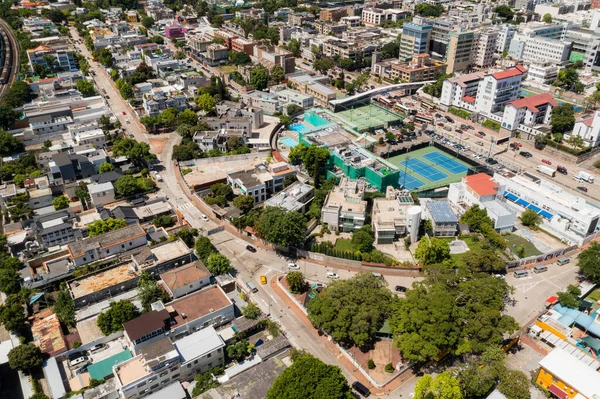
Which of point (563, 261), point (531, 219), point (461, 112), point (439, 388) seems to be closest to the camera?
point (439, 388)

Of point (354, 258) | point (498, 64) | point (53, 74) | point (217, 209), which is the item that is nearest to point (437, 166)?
point (354, 258)

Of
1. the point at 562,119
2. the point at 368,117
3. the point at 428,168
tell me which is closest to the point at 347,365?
the point at 428,168

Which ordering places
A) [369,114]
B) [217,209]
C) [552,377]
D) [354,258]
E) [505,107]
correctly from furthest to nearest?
1. [369,114]
2. [505,107]
3. [217,209]
4. [354,258]
5. [552,377]

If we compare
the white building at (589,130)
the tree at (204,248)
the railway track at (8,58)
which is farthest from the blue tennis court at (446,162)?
the railway track at (8,58)

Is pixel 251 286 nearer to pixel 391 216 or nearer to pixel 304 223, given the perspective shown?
pixel 304 223

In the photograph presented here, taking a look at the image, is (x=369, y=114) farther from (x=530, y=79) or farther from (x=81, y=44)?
(x=81, y=44)

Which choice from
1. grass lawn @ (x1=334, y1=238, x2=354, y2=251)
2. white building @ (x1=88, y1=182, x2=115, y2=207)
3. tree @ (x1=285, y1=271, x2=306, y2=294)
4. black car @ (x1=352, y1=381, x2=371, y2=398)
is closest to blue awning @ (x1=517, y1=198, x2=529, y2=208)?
grass lawn @ (x1=334, y1=238, x2=354, y2=251)

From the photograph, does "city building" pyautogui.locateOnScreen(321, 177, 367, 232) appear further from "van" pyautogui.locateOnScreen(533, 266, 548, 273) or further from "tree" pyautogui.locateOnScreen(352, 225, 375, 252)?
"van" pyautogui.locateOnScreen(533, 266, 548, 273)
